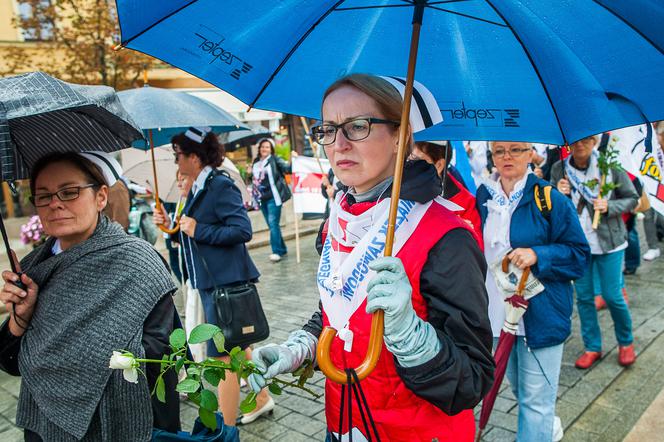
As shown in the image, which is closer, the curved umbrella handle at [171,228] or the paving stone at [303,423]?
the paving stone at [303,423]

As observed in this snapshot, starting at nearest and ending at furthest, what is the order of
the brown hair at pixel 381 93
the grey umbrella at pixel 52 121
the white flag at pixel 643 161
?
the brown hair at pixel 381 93
the grey umbrella at pixel 52 121
the white flag at pixel 643 161

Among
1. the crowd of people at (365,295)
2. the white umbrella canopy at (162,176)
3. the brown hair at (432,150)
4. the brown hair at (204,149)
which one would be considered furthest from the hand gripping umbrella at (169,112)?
the crowd of people at (365,295)

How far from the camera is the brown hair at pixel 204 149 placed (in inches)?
158

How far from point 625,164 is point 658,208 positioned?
1.73ft

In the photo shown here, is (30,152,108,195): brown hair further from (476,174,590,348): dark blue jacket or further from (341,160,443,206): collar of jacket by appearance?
(476,174,590,348): dark blue jacket

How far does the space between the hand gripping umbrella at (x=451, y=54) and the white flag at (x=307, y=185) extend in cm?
752

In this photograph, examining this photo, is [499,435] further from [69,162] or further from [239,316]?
[69,162]

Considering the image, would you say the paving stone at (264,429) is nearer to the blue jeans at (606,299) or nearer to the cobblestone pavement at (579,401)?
the cobblestone pavement at (579,401)

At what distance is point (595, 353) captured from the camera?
15.1ft

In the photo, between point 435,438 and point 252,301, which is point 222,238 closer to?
point 252,301

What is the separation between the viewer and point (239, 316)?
3559 millimetres

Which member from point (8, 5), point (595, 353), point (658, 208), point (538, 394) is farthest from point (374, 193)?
point (8, 5)

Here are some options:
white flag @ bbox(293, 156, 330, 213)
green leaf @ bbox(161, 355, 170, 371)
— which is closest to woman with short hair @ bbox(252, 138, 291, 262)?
white flag @ bbox(293, 156, 330, 213)

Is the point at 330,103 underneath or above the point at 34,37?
underneath
